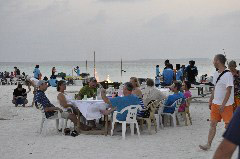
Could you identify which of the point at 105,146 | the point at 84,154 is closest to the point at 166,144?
the point at 105,146

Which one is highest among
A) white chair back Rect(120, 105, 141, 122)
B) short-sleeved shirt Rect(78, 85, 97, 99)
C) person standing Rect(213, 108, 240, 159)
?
person standing Rect(213, 108, 240, 159)

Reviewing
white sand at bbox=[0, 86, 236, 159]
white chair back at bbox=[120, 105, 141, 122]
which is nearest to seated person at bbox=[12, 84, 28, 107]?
white sand at bbox=[0, 86, 236, 159]

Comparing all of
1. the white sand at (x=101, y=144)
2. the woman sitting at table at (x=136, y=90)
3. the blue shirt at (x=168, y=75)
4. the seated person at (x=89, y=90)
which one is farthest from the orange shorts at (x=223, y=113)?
the blue shirt at (x=168, y=75)

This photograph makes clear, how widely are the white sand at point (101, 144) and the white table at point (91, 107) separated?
0.43 metres

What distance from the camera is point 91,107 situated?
890 centimetres

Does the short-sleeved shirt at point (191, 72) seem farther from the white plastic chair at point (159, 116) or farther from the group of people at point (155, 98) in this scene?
the white plastic chair at point (159, 116)

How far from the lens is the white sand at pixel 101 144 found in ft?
22.6

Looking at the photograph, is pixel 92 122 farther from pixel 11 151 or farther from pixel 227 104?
pixel 227 104

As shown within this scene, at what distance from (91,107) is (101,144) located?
1.17 m

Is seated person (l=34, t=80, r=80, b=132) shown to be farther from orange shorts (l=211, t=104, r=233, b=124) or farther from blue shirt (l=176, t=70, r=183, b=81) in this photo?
blue shirt (l=176, t=70, r=183, b=81)

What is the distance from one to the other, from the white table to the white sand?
43 cm

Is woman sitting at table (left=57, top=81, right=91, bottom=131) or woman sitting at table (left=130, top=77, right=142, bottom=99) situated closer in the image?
woman sitting at table (left=57, top=81, right=91, bottom=131)

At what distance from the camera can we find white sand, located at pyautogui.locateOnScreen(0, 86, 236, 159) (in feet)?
22.6

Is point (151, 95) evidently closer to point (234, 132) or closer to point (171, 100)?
point (171, 100)
